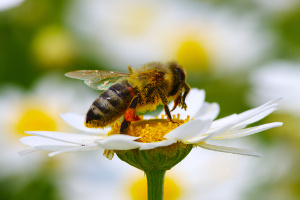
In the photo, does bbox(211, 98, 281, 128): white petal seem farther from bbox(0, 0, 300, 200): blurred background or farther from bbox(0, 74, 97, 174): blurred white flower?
bbox(0, 74, 97, 174): blurred white flower

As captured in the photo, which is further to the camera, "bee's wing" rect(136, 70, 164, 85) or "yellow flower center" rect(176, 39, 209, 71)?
"yellow flower center" rect(176, 39, 209, 71)

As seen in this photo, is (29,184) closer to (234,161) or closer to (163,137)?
(234,161)

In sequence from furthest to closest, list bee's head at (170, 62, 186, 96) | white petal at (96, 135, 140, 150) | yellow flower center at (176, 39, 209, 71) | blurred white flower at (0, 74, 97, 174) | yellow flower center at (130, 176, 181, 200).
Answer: yellow flower center at (176, 39, 209, 71) < blurred white flower at (0, 74, 97, 174) < yellow flower center at (130, 176, 181, 200) < bee's head at (170, 62, 186, 96) < white petal at (96, 135, 140, 150)

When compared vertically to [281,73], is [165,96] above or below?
below

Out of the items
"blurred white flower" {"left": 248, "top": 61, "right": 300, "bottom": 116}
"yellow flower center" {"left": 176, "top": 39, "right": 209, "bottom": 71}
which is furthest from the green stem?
"yellow flower center" {"left": 176, "top": 39, "right": 209, "bottom": 71}

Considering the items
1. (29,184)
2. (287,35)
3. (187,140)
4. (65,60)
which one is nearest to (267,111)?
(187,140)
